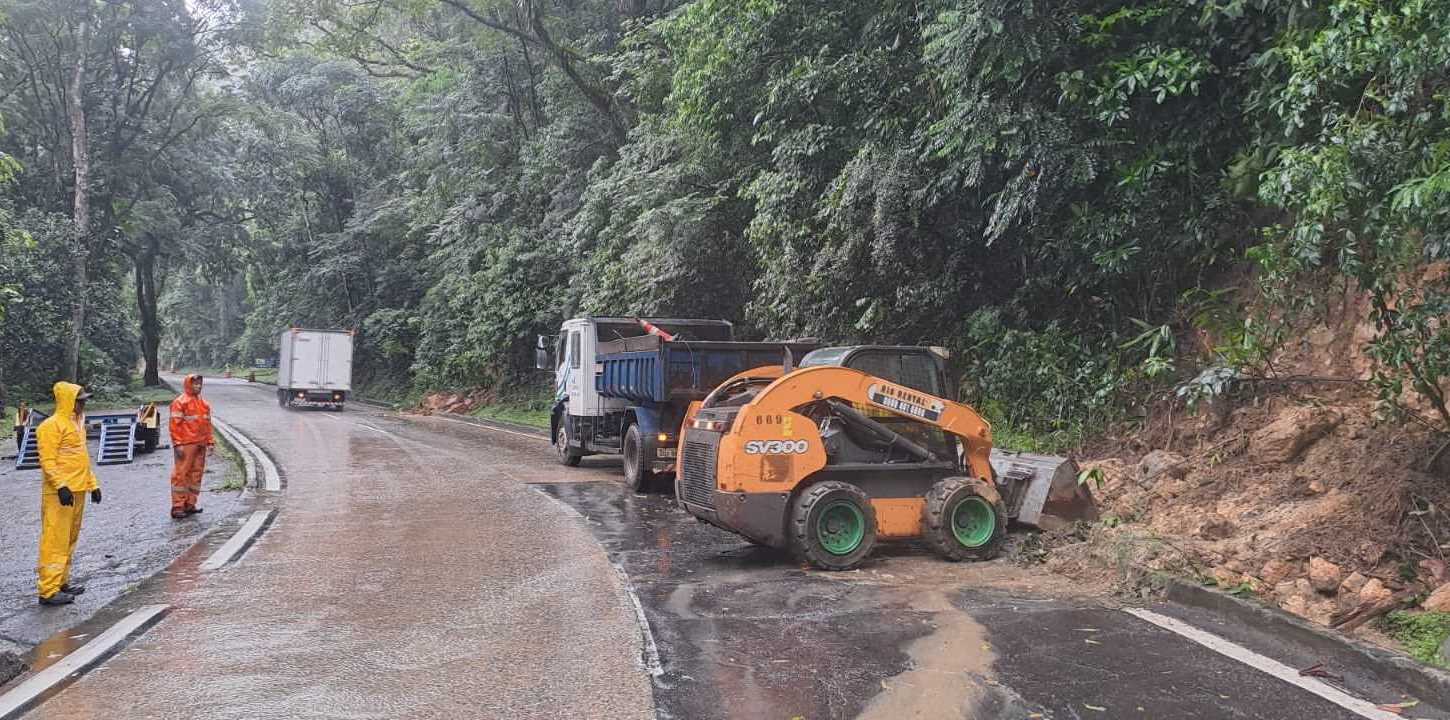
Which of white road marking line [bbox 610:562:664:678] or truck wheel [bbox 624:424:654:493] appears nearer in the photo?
white road marking line [bbox 610:562:664:678]

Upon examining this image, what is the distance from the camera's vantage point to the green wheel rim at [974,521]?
8.05 meters

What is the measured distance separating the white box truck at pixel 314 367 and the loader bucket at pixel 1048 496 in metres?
31.5

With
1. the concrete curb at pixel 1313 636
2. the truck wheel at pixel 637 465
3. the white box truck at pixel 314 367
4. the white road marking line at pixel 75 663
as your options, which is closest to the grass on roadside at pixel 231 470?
the truck wheel at pixel 637 465

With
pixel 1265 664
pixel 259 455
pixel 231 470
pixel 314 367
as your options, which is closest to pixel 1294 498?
pixel 1265 664

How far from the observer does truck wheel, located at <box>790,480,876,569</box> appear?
759 cm

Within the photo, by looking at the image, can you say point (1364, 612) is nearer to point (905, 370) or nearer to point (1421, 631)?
point (1421, 631)

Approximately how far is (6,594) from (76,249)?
26.8 meters

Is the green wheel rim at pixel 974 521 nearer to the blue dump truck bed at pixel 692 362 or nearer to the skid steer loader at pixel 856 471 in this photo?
the skid steer loader at pixel 856 471

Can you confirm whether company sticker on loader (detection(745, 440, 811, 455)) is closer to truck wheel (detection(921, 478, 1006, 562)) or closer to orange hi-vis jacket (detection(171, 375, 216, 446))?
truck wheel (detection(921, 478, 1006, 562))

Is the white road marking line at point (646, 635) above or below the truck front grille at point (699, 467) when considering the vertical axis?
below

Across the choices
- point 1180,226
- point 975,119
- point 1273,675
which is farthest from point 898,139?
point 1273,675

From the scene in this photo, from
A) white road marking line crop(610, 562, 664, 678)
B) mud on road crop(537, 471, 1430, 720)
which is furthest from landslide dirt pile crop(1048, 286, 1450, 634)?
white road marking line crop(610, 562, 664, 678)

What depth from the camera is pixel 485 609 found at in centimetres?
653

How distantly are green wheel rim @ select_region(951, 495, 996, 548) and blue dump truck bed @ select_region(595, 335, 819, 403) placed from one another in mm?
4421
